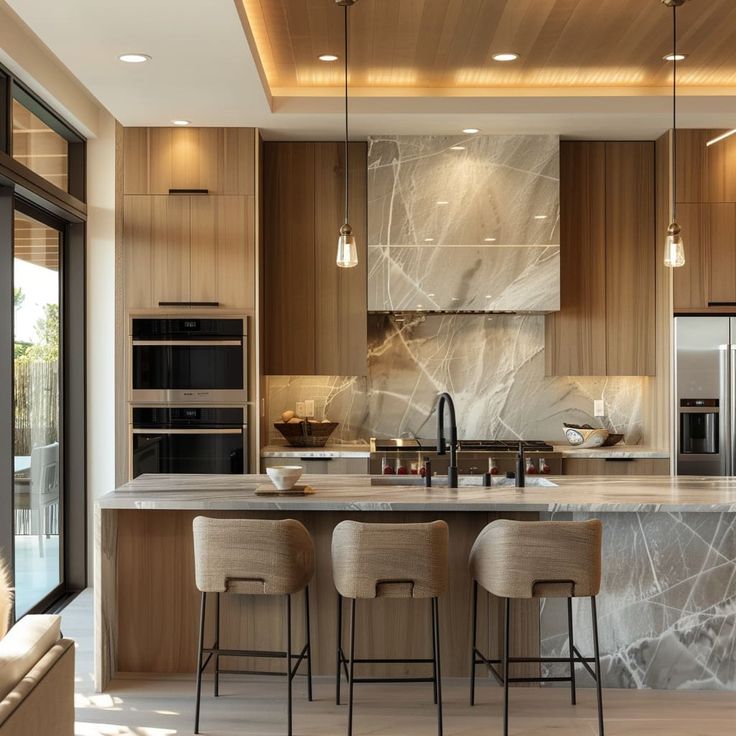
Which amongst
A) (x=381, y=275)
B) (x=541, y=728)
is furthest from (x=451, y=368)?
(x=541, y=728)

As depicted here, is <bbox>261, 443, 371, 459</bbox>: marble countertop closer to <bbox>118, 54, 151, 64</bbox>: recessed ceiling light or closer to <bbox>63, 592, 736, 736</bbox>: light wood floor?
<bbox>63, 592, 736, 736</bbox>: light wood floor

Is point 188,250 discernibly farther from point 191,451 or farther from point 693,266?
point 693,266

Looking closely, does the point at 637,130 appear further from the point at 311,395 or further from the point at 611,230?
the point at 311,395

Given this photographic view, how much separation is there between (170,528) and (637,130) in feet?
12.3

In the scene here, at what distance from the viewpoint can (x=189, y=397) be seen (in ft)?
18.1

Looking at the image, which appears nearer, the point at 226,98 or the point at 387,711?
the point at 387,711

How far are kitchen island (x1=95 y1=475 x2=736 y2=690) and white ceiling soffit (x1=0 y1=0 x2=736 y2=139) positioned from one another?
6.32ft

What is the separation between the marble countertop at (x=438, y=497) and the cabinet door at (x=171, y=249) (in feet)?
5.69

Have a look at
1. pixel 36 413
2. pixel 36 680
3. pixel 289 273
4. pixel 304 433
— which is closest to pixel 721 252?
pixel 289 273

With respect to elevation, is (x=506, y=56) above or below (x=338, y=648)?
above

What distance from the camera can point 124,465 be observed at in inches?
221

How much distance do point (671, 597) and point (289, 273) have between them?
10.4ft

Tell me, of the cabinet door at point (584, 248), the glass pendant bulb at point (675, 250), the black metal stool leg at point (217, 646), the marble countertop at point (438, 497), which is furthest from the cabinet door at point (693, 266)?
the black metal stool leg at point (217, 646)

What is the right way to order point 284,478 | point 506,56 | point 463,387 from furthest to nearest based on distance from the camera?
point 463,387 < point 506,56 < point 284,478
